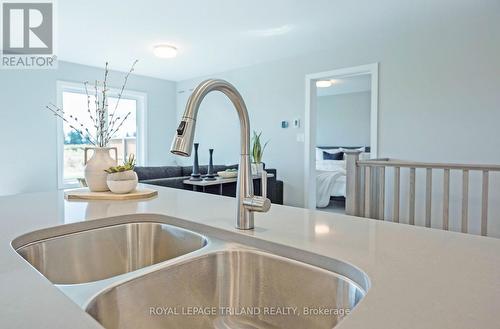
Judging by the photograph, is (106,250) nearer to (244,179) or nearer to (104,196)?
(104,196)

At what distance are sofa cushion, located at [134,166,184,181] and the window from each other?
1.06 meters

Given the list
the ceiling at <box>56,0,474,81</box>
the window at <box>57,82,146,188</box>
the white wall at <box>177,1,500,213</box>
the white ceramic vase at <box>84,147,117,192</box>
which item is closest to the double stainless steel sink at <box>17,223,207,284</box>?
the white ceramic vase at <box>84,147,117,192</box>

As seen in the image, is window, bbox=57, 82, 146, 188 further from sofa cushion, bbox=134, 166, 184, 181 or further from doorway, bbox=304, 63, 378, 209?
doorway, bbox=304, 63, 378, 209

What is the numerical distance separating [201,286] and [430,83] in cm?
341

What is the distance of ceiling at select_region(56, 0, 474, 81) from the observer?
286 centimetres

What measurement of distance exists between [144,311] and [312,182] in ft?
12.6

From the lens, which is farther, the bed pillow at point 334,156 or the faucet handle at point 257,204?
the bed pillow at point 334,156

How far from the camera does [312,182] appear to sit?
171 inches

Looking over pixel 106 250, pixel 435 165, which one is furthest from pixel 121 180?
pixel 435 165

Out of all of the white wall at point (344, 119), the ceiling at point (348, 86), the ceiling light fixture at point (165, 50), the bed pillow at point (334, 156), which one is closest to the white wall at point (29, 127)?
the ceiling light fixture at point (165, 50)

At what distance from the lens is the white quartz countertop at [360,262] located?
431 mm

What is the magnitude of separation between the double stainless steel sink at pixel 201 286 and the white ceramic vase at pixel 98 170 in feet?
1.63

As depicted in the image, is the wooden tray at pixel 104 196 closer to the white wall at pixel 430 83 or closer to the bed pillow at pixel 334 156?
the white wall at pixel 430 83

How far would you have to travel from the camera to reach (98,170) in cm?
143
